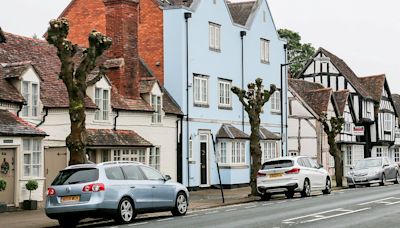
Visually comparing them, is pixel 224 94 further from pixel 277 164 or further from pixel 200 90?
pixel 277 164

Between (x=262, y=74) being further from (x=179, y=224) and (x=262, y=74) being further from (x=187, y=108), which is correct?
(x=179, y=224)

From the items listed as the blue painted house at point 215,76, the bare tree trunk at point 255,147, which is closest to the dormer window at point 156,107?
the blue painted house at point 215,76

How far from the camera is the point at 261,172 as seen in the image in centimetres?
2802

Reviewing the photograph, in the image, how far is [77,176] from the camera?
59.6 feet

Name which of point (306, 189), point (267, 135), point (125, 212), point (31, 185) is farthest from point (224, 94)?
point (125, 212)

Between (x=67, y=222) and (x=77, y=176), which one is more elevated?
(x=77, y=176)

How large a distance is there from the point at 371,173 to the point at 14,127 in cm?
2037

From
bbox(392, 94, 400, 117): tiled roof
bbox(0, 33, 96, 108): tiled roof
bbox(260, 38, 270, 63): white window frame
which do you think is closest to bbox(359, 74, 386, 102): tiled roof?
bbox(392, 94, 400, 117): tiled roof

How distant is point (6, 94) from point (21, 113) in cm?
119

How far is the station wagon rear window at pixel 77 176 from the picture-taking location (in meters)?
17.9

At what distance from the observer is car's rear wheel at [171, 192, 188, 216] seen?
20.4 metres

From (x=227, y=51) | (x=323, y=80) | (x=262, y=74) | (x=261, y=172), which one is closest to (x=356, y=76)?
(x=323, y=80)

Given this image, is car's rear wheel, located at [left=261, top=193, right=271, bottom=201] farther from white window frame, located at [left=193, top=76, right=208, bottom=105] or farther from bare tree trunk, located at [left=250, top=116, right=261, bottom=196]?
white window frame, located at [left=193, top=76, right=208, bottom=105]

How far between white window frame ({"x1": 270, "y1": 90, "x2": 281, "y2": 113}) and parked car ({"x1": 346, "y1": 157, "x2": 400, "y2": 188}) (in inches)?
303
